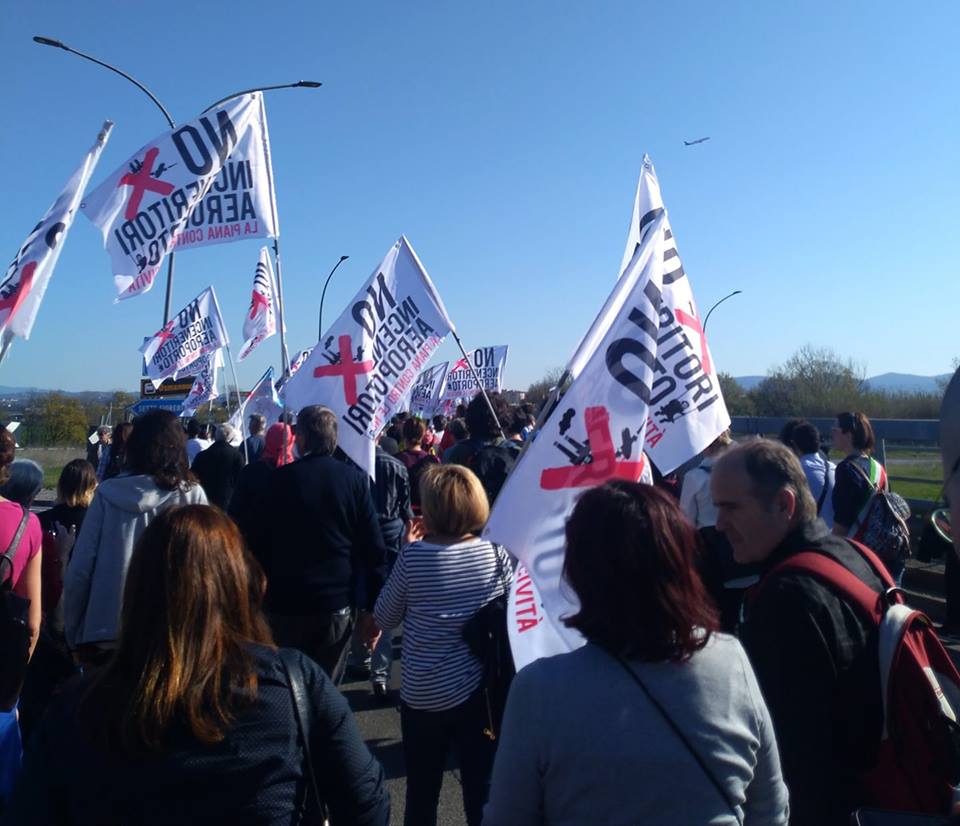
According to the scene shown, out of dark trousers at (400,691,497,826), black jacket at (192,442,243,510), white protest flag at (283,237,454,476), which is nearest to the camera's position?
dark trousers at (400,691,497,826)

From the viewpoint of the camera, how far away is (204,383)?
16.7 metres

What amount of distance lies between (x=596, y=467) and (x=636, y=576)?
1277mm

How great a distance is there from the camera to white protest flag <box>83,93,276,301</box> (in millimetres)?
6820

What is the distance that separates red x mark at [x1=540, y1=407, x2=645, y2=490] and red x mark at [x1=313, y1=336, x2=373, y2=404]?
301 centimetres

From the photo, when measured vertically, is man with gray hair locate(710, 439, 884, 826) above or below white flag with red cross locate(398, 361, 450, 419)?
below

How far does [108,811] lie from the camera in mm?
1688

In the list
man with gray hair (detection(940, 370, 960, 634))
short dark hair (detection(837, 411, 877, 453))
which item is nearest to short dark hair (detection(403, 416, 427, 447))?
short dark hair (detection(837, 411, 877, 453))

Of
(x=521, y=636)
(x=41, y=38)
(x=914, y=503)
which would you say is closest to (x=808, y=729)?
(x=521, y=636)

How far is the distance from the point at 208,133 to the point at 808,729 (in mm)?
6631

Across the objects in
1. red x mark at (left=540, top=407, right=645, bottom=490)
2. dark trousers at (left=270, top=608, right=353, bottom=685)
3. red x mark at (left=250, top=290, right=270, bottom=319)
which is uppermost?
red x mark at (left=250, top=290, right=270, bottom=319)

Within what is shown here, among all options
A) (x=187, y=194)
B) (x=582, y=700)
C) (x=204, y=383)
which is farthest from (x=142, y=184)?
(x=204, y=383)

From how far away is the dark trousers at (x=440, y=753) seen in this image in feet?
11.4

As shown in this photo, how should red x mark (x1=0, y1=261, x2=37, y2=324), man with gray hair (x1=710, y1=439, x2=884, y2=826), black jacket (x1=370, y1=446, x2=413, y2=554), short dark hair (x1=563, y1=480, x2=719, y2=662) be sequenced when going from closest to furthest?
Answer: short dark hair (x1=563, y1=480, x2=719, y2=662) → man with gray hair (x1=710, y1=439, x2=884, y2=826) → red x mark (x1=0, y1=261, x2=37, y2=324) → black jacket (x1=370, y1=446, x2=413, y2=554)

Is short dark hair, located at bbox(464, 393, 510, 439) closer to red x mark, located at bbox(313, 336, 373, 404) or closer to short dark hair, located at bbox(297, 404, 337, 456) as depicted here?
red x mark, located at bbox(313, 336, 373, 404)
